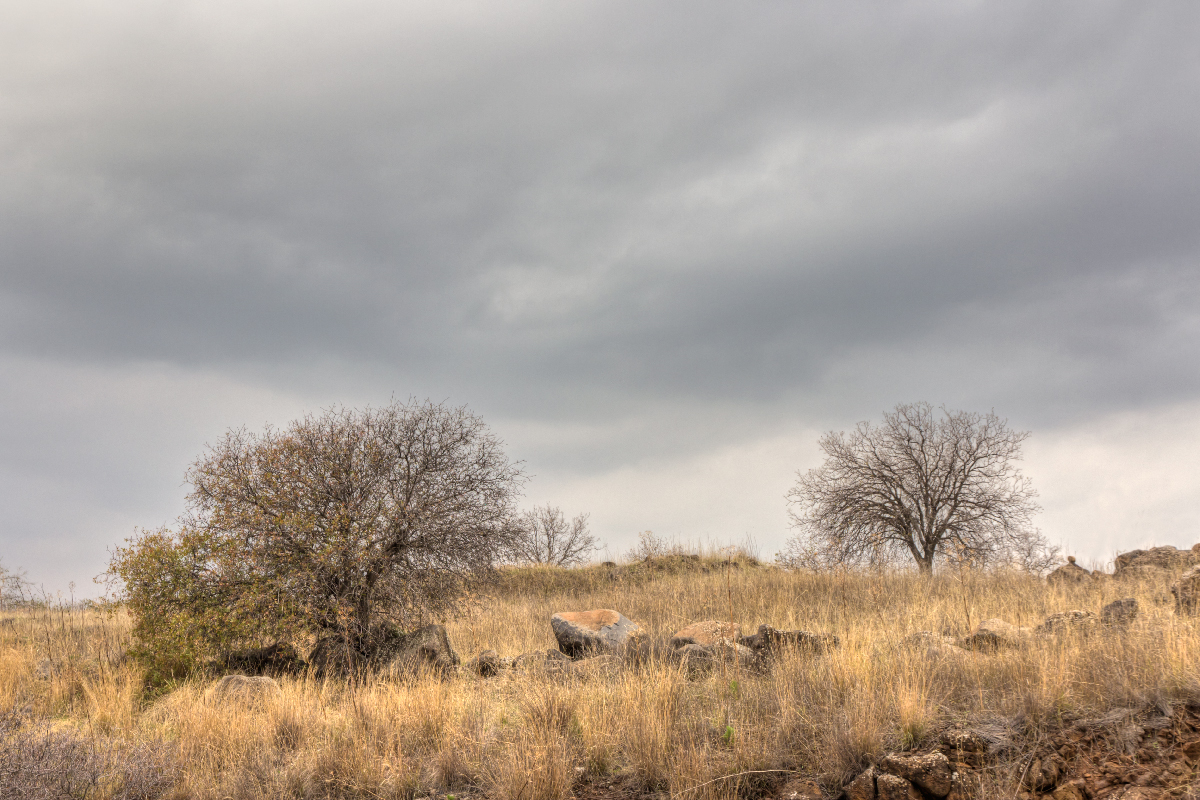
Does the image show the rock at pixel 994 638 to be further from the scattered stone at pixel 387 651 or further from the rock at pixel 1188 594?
the scattered stone at pixel 387 651

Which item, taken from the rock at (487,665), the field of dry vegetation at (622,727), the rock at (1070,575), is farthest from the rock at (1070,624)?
the rock at (1070,575)

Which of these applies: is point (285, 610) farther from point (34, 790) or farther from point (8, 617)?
point (8, 617)

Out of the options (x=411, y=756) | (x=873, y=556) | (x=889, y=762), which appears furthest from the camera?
(x=873, y=556)

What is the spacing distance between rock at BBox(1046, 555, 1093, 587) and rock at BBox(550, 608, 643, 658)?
35.8 feet

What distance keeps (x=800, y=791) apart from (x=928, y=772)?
1.02 meters

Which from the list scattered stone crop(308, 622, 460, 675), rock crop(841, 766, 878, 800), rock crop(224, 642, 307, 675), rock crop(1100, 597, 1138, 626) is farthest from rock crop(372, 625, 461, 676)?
rock crop(1100, 597, 1138, 626)

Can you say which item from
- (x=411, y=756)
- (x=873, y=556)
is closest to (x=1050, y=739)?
(x=411, y=756)

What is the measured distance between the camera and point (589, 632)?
12914 millimetres

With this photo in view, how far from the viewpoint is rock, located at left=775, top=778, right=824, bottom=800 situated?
598cm

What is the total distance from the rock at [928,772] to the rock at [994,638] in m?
3.11

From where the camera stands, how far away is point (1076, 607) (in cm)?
1318

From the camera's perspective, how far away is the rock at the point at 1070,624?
903 centimetres

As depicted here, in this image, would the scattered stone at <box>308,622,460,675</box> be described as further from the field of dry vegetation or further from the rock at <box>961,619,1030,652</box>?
the rock at <box>961,619,1030,652</box>

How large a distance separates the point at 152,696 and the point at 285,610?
2.63 meters
